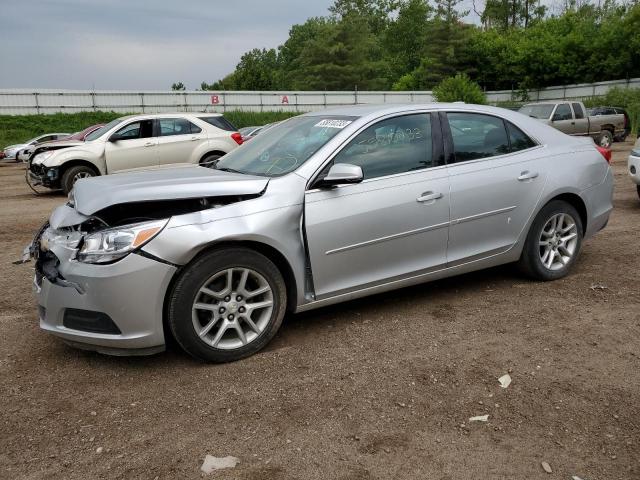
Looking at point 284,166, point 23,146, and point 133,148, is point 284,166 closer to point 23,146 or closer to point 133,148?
point 133,148

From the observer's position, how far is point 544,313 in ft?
14.5

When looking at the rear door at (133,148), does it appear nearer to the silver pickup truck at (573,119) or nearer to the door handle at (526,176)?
the door handle at (526,176)

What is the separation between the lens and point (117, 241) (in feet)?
11.1

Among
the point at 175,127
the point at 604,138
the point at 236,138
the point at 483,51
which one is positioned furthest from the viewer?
the point at 483,51

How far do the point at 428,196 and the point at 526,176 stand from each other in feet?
3.34

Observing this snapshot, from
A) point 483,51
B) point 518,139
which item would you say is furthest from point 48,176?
point 483,51

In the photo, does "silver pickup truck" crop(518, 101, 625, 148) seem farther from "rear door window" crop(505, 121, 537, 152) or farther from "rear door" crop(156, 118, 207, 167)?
"rear door window" crop(505, 121, 537, 152)

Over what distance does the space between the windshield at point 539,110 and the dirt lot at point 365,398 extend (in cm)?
1566

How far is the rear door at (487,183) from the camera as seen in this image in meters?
4.49

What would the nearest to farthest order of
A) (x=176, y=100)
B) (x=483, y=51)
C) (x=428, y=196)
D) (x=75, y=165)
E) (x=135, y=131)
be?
1. (x=428, y=196)
2. (x=75, y=165)
3. (x=135, y=131)
4. (x=176, y=100)
5. (x=483, y=51)

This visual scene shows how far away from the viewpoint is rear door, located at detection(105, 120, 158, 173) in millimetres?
12203

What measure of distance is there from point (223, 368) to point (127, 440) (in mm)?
839

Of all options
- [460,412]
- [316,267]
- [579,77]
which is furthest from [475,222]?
[579,77]

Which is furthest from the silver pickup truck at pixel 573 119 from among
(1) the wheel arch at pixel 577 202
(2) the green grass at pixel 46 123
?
(2) the green grass at pixel 46 123
